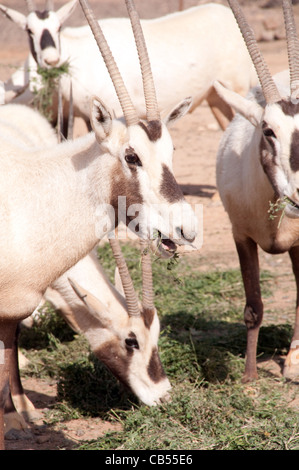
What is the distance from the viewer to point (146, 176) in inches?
125

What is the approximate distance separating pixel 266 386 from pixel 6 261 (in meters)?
2.16

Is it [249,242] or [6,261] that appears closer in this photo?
[6,261]

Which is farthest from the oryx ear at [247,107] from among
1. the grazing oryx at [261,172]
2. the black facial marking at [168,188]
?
the black facial marking at [168,188]

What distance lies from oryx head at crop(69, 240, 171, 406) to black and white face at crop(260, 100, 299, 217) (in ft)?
2.90

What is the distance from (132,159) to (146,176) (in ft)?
0.32

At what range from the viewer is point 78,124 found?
12070mm

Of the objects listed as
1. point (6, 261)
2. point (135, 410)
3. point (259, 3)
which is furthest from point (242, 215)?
point (259, 3)

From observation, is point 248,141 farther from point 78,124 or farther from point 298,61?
point 78,124

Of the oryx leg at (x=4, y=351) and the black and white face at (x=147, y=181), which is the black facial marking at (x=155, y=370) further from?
the black and white face at (x=147, y=181)

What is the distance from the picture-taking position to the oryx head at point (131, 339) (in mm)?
4195

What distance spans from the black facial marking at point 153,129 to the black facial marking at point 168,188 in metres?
0.14

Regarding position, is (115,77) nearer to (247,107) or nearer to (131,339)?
(247,107)

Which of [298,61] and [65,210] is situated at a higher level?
[298,61]

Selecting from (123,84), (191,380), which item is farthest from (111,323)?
(123,84)
